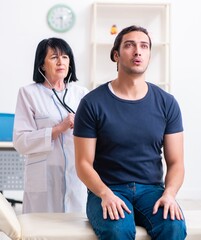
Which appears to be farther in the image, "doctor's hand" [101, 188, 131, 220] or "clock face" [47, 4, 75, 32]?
"clock face" [47, 4, 75, 32]

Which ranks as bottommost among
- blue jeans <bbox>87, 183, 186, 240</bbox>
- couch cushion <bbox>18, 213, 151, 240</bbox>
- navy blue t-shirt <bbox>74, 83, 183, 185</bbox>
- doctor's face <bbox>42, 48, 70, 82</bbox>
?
couch cushion <bbox>18, 213, 151, 240</bbox>

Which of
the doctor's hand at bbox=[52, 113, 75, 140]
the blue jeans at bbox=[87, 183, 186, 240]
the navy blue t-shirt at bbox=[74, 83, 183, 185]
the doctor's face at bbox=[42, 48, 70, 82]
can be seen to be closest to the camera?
the blue jeans at bbox=[87, 183, 186, 240]

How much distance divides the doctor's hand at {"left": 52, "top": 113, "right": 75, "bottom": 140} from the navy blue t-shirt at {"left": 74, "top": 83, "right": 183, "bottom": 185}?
0.24 meters

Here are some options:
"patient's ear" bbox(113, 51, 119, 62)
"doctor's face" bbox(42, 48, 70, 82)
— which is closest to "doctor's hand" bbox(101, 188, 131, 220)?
"patient's ear" bbox(113, 51, 119, 62)

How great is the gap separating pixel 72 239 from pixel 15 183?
72.1 inches

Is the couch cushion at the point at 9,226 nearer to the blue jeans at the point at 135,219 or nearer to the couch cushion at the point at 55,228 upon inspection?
the couch cushion at the point at 55,228

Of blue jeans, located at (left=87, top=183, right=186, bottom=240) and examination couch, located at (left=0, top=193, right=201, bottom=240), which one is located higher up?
blue jeans, located at (left=87, top=183, right=186, bottom=240)

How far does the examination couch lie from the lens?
156 cm

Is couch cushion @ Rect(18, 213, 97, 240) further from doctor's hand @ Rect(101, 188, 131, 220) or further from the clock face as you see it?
the clock face

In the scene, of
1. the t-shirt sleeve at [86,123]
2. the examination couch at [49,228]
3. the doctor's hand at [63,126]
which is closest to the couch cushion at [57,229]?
the examination couch at [49,228]

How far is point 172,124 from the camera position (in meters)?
1.84

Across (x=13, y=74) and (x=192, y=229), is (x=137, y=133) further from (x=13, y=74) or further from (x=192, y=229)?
(x=13, y=74)

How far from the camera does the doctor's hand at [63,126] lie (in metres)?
2.04

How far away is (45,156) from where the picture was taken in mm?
2125
